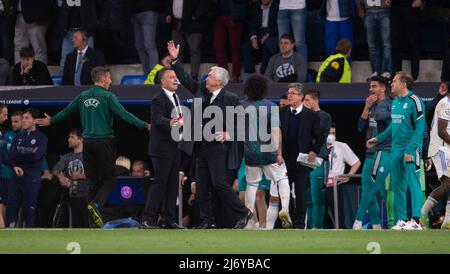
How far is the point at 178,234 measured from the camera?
1441cm

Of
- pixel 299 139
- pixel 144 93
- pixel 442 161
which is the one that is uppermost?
pixel 144 93

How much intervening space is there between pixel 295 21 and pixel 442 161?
212 inches

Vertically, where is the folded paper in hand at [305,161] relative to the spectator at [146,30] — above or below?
below

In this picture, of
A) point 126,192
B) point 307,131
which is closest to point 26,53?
point 126,192

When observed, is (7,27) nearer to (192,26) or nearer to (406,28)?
(192,26)

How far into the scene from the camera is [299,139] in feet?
57.3

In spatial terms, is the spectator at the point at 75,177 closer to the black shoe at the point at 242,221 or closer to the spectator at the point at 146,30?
the spectator at the point at 146,30

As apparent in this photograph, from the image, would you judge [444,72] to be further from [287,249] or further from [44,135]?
[287,249]

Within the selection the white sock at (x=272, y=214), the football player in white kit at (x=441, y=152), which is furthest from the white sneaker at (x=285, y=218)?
the football player in white kit at (x=441, y=152)

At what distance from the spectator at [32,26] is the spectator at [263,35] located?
3.36 m

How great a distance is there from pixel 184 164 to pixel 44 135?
9.57 ft

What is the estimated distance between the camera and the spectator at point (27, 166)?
19.6m

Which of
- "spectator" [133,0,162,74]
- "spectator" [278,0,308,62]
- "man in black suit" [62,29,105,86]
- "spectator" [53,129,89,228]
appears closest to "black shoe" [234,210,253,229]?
"spectator" [53,129,89,228]
